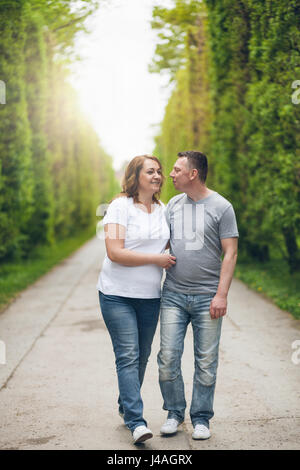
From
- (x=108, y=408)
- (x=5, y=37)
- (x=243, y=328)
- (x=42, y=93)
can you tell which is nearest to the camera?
(x=108, y=408)

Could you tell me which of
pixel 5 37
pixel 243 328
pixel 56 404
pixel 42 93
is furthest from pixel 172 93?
pixel 56 404

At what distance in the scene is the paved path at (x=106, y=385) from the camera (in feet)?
13.4

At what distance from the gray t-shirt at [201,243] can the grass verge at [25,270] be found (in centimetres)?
586

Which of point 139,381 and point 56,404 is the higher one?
point 139,381

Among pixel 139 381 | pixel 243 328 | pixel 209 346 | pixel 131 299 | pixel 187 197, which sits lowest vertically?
pixel 243 328

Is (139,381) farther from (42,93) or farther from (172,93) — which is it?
(172,93)

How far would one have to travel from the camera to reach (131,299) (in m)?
4.05

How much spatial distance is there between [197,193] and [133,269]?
692 millimetres

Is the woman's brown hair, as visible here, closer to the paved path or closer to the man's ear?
the man's ear

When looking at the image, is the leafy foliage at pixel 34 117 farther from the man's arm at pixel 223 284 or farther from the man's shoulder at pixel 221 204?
the man's arm at pixel 223 284

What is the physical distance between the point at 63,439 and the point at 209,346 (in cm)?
119
